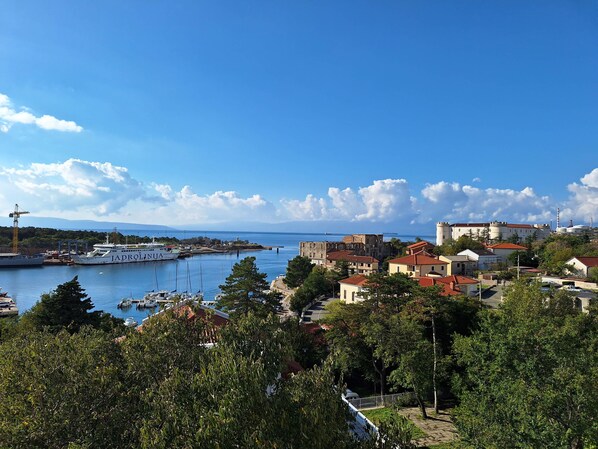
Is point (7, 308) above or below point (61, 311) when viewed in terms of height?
below

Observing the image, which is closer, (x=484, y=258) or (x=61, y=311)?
(x=61, y=311)

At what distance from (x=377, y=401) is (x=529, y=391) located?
23.0ft

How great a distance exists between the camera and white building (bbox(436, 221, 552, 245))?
7656 centimetres

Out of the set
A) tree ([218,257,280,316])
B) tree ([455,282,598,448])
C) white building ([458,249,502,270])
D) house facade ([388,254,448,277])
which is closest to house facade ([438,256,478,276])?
house facade ([388,254,448,277])

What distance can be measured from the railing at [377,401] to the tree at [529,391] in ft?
Answer: 10.4

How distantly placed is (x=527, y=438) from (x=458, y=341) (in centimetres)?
702

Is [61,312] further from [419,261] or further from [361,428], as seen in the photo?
[419,261]

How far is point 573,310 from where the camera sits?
1681 centimetres

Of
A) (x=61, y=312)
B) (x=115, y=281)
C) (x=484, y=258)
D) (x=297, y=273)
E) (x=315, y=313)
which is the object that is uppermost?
(x=484, y=258)

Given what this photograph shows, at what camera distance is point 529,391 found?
7.39 metres

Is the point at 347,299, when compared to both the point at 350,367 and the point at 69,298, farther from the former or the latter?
the point at 69,298

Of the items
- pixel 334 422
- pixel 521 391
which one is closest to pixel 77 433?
pixel 334 422

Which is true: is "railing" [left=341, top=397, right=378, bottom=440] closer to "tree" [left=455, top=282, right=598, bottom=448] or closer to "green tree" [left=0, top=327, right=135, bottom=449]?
"tree" [left=455, top=282, right=598, bottom=448]

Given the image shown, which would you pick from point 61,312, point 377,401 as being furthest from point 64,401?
point 61,312
